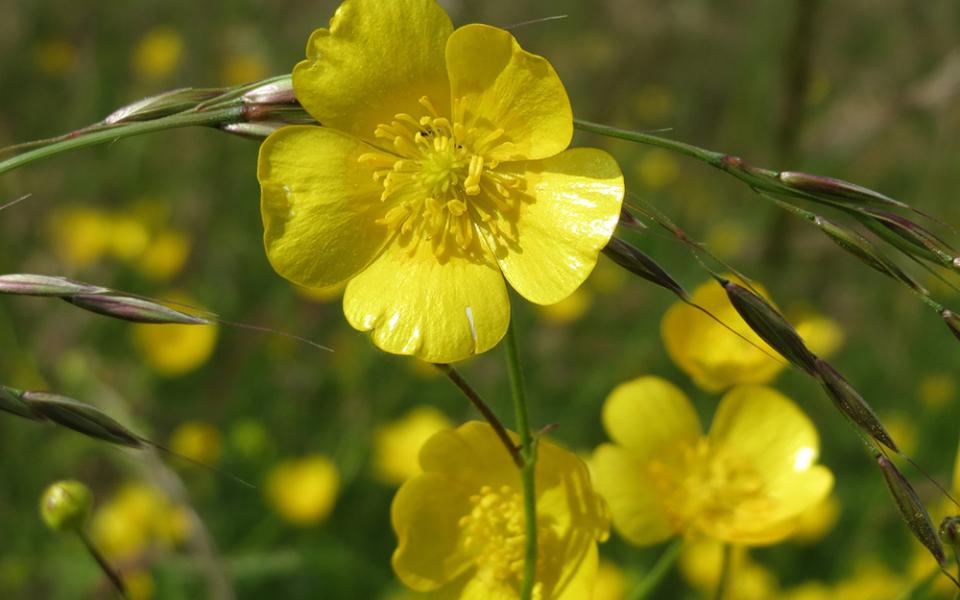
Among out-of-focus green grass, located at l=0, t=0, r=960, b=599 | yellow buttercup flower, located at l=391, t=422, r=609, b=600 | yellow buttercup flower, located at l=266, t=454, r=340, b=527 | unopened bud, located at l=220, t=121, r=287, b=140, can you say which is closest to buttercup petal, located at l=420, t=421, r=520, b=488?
yellow buttercup flower, located at l=391, t=422, r=609, b=600

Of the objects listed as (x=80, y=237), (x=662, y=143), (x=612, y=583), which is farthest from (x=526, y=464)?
(x=80, y=237)

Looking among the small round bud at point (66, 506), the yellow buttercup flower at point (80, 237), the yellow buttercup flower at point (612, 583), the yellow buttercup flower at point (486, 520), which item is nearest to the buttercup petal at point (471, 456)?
the yellow buttercup flower at point (486, 520)

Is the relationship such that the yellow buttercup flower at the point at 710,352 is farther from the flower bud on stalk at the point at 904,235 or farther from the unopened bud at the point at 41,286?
the unopened bud at the point at 41,286

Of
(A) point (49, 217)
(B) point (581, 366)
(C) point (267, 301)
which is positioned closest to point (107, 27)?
(A) point (49, 217)

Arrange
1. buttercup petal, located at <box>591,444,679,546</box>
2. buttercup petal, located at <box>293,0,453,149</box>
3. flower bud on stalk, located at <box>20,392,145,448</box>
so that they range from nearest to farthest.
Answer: flower bud on stalk, located at <box>20,392,145,448</box>
buttercup petal, located at <box>293,0,453,149</box>
buttercup petal, located at <box>591,444,679,546</box>

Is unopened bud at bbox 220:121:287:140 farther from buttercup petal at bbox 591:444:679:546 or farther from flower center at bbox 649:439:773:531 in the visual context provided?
flower center at bbox 649:439:773:531

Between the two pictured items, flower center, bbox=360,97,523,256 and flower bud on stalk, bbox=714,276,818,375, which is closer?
flower bud on stalk, bbox=714,276,818,375

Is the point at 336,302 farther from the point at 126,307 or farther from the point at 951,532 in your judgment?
the point at 951,532

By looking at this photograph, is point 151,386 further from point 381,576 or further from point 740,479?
point 740,479
